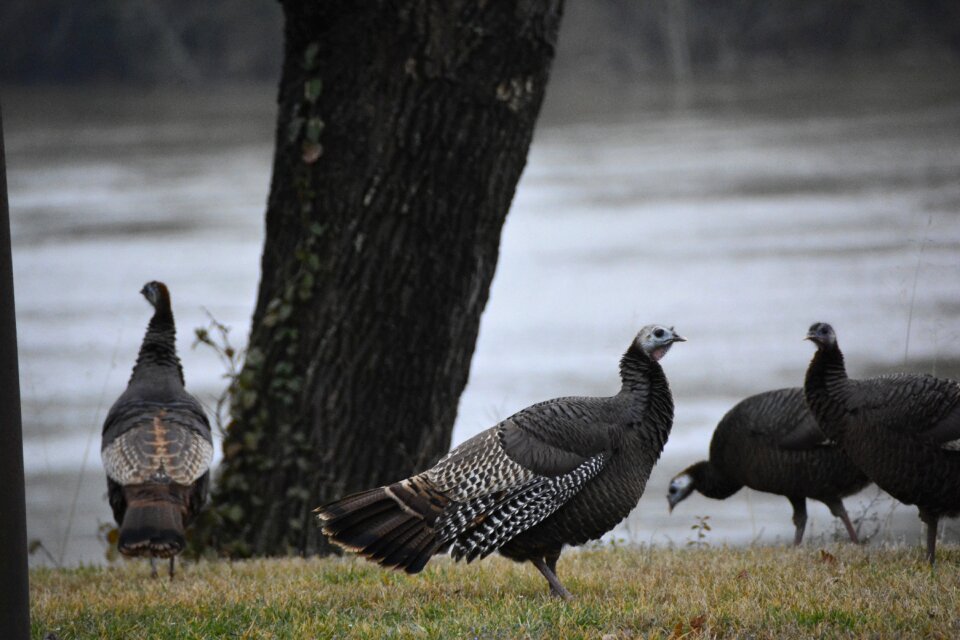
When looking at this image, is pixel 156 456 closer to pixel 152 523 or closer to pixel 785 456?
pixel 152 523

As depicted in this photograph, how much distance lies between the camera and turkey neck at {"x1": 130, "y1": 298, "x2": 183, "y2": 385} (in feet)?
23.9

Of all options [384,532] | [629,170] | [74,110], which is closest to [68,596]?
[384,532]

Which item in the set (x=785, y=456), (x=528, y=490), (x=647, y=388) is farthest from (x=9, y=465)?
(x=785, y=456)

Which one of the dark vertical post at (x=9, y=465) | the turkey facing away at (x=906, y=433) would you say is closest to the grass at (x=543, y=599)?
Result: the turkey facing away at (x=906, y=433)

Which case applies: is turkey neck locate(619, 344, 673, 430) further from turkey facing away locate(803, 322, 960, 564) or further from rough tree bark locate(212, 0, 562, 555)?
rough tree bark locate(212, 0, 562, 555)

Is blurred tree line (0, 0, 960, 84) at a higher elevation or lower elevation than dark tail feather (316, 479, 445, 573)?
higher

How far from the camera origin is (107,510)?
9.95 metres

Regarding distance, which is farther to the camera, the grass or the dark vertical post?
the grass

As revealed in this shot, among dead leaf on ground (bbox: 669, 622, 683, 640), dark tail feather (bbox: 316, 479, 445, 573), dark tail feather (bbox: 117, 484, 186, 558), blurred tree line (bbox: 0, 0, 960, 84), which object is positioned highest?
blurred tree line (bbox: 0, 0, 960, 84)

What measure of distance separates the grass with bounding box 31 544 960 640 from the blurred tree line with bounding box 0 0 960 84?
22762 mm

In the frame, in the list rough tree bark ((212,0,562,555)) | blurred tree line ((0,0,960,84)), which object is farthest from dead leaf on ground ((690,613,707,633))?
blurred tree line ((0,0,960,84))

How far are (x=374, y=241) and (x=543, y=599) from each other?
2732 millimetres

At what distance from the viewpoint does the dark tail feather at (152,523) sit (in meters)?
6.21

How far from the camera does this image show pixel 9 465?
156 inches
